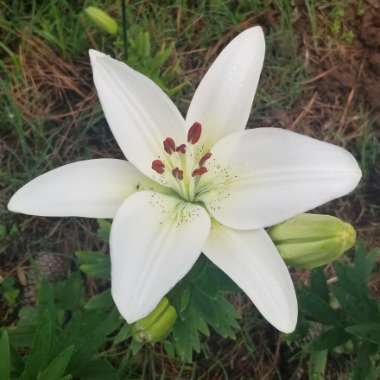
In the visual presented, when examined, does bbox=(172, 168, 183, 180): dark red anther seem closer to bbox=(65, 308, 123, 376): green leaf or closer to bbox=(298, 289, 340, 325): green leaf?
bbox=(65, 308, 123, 376): green leaf

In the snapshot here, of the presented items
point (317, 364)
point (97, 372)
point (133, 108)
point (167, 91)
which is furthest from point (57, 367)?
point (167, 91)

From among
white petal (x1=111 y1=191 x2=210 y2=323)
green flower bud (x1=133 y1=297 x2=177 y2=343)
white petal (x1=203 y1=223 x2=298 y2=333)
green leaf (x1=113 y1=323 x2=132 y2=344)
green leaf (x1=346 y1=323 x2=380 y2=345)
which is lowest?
green leaf (x1=113 y1=323 x2=132 y2=344)

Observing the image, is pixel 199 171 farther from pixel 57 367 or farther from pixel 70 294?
pixel 70 294

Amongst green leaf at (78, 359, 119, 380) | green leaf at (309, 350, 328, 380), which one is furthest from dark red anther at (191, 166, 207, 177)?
green leaf at (309, 350, 328, 380)

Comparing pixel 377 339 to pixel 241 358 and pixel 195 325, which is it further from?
pixel 241 358

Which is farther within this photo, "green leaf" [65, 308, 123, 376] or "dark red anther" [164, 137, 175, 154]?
"green leaf" [65, 308, 123, 376]

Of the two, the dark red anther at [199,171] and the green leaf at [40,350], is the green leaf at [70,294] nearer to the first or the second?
the green leaf at [40,350]

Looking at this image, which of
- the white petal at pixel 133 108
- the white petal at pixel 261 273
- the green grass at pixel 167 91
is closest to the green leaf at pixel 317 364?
the green grass at pixel 167 91
